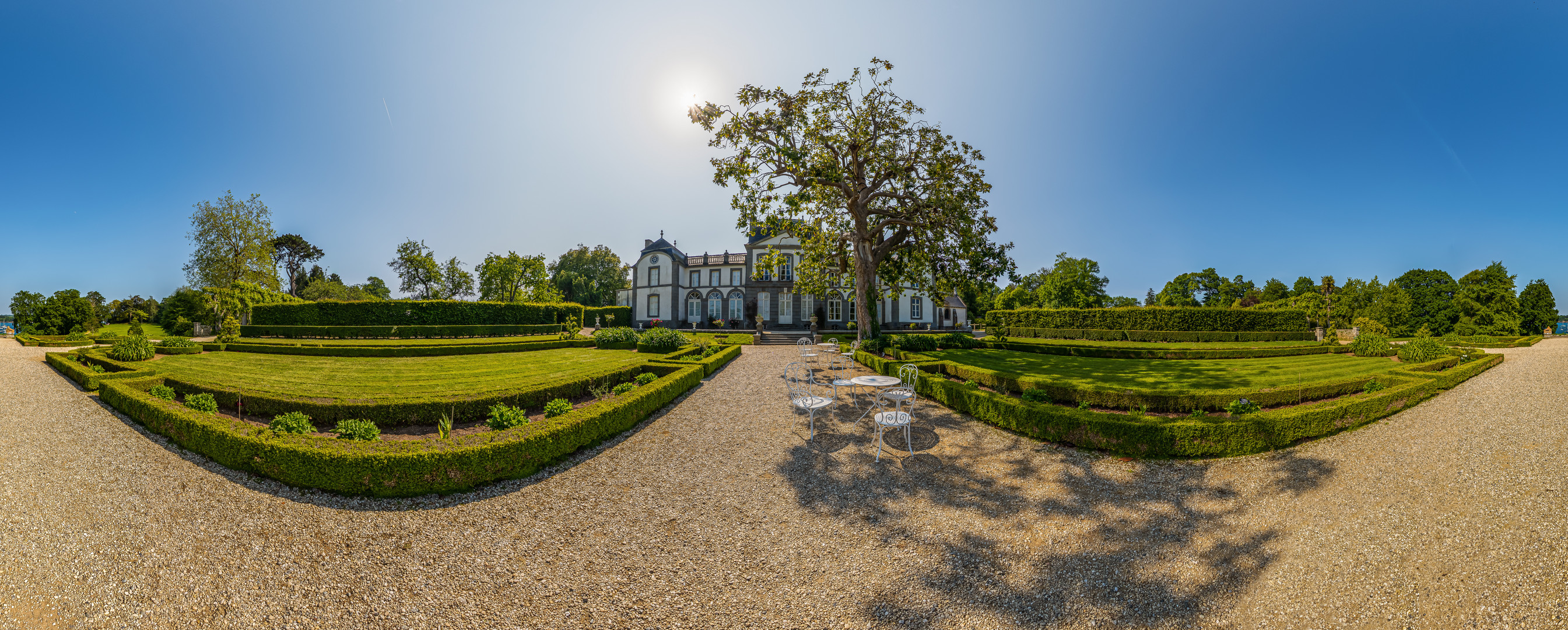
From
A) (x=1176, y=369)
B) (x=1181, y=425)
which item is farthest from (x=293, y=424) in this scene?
(x=1176, y=369)

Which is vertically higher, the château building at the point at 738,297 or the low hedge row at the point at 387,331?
the château building at the point at 738,297

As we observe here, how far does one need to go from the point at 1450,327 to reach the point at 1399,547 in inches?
2017

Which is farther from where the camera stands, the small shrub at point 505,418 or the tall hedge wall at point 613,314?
the tall hedge wall at point 613,314

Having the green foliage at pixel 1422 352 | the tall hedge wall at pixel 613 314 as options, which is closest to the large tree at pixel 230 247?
the tall hedge wall at pixel 613 314

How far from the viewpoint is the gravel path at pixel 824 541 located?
3.60 meters

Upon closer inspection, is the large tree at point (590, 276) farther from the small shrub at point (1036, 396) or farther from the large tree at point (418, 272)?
the small shrub at point (1036, 396)

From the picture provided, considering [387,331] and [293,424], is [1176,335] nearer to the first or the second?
[293,424]

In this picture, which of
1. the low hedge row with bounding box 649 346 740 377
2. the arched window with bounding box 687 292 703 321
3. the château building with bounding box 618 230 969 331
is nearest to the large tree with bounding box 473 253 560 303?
the château building with bounding box 618 230 969 331

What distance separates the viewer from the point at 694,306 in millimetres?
39812

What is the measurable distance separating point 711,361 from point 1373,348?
73.0 feet

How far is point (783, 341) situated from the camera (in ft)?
89.7

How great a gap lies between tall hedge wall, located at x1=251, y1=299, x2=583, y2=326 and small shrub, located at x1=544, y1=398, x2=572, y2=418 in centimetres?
1905

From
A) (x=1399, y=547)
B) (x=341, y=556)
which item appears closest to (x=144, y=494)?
(x=341, y=556)

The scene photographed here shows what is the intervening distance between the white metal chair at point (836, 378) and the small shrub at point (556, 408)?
13.0 feet
